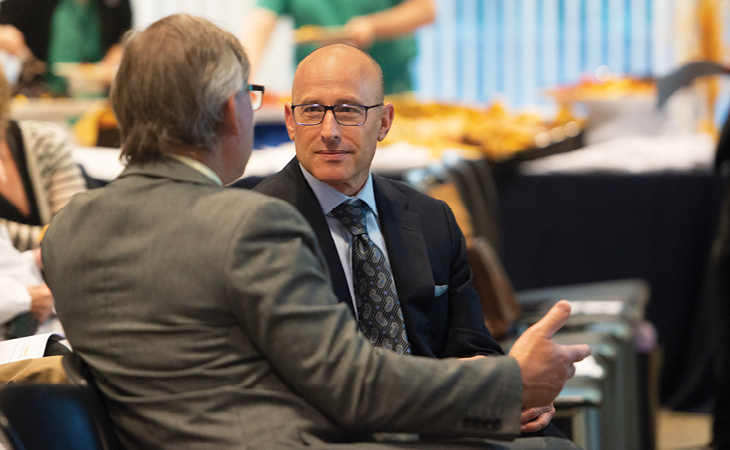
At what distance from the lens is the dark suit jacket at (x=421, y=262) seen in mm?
1388

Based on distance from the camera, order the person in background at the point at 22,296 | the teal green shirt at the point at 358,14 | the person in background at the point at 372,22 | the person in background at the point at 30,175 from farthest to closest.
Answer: the teal green shirt at the point at 358,14 → the person in background at the point at 372,22 → the person in background at the point at 30,175 → the person in background at the point at 22,296

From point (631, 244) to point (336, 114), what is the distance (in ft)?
9.32

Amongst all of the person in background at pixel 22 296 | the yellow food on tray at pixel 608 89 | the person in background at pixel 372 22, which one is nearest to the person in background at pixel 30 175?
the person in background at pixel 22 296

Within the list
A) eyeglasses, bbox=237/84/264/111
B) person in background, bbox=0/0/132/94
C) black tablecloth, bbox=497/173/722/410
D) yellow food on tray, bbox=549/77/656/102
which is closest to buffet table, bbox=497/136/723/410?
black tablecloth, bbox=497/173/722/410

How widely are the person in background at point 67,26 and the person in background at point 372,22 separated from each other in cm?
103

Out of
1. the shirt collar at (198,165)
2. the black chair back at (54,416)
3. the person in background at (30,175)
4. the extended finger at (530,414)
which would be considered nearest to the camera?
the black chair back at (54,416)

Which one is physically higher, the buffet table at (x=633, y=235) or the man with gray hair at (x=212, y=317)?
the man with gray hair at (x=212, y=317)

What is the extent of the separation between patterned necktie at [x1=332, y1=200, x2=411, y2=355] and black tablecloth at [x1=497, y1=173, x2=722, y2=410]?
2526 mm

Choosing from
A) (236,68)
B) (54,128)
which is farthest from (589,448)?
(54,128)

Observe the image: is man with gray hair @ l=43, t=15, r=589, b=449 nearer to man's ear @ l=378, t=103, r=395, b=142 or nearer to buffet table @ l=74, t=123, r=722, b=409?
man's ear @ l=378, t=103, r=395, b=142

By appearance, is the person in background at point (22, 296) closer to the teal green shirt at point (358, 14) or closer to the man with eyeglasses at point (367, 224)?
the man with eyeglasses at point (367, 224)

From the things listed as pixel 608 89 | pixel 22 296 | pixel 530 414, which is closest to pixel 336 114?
pixel 530 414

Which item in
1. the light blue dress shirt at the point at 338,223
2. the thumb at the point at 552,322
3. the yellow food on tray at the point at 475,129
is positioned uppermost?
the light blue dress shirt at the point at 338,223

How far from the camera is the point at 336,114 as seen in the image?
1.38 meters
